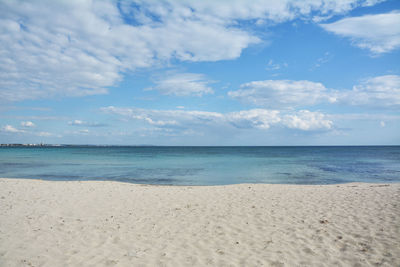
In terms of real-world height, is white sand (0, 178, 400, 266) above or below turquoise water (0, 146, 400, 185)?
above

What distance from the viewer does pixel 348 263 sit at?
5.75 meters

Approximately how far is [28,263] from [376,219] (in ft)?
33.8

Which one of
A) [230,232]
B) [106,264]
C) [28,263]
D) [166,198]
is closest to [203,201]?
[166,198]

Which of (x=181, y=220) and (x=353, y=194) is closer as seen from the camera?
(x=181, y=220)

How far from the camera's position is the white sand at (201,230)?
6.04 m

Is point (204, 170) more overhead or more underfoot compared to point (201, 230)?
more underfoot

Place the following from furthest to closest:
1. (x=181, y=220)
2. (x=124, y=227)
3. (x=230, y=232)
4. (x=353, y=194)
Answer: (x=353, y=194) → (x=181, y=220) → (x=124, y=227) → (x=230, y=232)

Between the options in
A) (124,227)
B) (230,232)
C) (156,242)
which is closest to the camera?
(156,242)

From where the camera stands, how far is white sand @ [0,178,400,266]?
6043 mm

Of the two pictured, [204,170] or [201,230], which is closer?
[201,230]

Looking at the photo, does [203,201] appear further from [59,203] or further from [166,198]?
[59,203]

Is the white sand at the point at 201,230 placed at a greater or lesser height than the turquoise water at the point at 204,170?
greater

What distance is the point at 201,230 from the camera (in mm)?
7867

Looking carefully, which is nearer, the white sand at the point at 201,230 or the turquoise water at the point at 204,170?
the white sand at the point at 201,230
